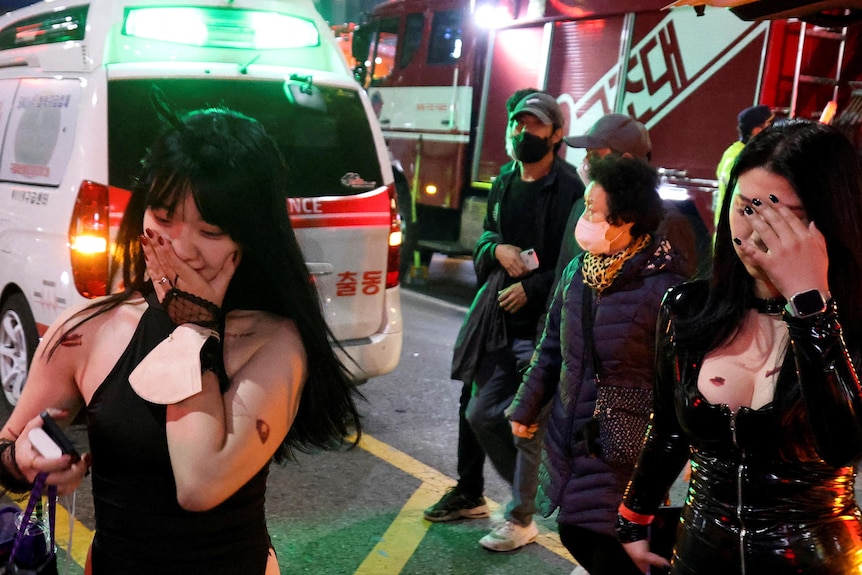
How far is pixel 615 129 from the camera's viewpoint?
3961 mm

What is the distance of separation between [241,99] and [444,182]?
602 cm

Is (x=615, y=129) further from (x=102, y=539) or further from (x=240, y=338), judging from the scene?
(x=102, y=539)

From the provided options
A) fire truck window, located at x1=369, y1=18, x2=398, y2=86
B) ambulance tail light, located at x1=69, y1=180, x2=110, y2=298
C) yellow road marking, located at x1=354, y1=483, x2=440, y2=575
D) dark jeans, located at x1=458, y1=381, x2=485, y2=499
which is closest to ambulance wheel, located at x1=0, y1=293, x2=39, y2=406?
ambulance tail light, located at x1=69, y1=180, x2=110, y2=298

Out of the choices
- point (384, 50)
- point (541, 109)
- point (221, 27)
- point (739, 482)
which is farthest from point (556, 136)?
point (384, 50)

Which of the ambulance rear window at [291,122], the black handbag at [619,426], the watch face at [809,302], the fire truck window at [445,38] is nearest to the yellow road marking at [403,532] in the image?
the black handbag at [619,426]

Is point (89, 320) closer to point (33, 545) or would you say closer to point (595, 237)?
point (33, 545)

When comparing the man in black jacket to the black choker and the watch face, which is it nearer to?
the black choker

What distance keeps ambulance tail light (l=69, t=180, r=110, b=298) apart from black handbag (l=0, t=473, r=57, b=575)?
2923 millimetres

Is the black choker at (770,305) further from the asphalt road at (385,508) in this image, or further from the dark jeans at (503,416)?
the asphalt road at (385,508)

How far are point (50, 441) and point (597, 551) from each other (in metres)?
1.75

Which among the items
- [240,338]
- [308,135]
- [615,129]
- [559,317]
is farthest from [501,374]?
[240,338]

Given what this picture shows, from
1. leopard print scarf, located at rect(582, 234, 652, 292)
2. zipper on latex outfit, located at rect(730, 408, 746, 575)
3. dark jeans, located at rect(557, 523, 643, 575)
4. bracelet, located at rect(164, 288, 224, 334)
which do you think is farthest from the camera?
leopard print scarf, located at rect(582, 234, 652, 292)

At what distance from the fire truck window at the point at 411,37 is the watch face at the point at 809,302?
9.80m

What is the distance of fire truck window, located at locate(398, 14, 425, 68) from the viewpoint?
1100 cm
